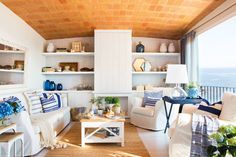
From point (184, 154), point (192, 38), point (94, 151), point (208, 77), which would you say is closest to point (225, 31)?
point (192, 38)

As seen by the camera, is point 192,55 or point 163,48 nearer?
point 192,55

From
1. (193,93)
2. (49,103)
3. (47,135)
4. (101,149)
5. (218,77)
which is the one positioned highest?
(218,77)

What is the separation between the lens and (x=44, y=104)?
4.81m

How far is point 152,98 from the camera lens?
5.34m

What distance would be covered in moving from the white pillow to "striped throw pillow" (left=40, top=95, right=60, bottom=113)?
344 cm

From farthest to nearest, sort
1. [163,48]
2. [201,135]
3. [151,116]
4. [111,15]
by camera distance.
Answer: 1. [163,48]
2. [111,15]
3. [151,116]
4. [201,135]

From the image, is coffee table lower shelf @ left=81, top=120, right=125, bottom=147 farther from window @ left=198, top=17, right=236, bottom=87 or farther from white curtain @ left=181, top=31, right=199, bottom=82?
window @ left=198, top=17, right=236, bottom=87

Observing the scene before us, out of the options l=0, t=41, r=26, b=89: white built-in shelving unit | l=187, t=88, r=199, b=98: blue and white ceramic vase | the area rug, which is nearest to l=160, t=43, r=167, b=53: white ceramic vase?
l=187, t=88, r=199, b=98: blue and white ceramic vase

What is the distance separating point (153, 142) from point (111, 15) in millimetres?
2852

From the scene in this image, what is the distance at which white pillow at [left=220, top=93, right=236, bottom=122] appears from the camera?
282cm

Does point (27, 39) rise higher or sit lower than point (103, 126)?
higher

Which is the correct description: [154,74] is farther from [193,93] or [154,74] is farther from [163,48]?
[193,93]

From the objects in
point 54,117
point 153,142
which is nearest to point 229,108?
point 153,142

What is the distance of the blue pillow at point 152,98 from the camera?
208 inches
